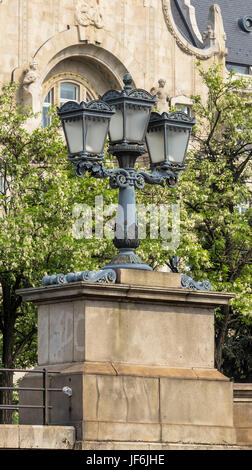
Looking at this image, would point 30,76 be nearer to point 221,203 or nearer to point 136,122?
point 221,203

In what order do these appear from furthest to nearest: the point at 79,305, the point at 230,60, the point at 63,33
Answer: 1. the point at 230,60
2. the point at 63,33
3. the point at 79,305

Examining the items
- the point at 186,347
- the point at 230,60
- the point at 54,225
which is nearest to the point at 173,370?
the point at 186,347

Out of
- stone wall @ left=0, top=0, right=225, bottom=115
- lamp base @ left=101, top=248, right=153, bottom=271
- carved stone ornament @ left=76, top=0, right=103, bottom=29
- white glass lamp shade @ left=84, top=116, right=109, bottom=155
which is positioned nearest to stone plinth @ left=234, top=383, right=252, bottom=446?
lamp base @ left=101, top=248, right=153, bottom=271

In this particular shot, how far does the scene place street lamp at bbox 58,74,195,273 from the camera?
1905 centimetres

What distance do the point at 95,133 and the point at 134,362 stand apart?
3.15 m

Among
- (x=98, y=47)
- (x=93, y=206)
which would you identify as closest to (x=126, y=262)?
(x=93, y=206)

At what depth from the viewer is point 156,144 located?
65.4 feet

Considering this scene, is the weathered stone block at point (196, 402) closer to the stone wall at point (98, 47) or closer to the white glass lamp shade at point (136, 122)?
the white glass lamp shade at point (136, 122)

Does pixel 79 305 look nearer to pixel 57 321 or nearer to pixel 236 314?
pixel 57 321

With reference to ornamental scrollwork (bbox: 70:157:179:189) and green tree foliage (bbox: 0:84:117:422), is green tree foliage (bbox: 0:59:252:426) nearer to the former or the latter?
green tree foliage (bbox: 0:84:117:422)

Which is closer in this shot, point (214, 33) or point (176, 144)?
point (176, 144)
